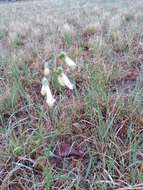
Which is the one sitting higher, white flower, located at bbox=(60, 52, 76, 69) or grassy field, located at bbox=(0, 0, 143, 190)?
white flower, located at bbox=(60, 52, 76, 69)

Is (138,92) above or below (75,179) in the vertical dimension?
above

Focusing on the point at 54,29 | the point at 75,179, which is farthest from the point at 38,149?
the point at 54,29

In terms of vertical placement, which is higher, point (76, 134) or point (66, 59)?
point (66, 59)

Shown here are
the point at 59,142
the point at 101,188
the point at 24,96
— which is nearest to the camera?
the point at 101,188

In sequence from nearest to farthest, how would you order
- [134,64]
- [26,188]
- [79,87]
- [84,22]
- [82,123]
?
[26,188] → [82,123] → [79,87] → [134,64] → [84,22]

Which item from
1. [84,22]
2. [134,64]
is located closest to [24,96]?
[134,64]

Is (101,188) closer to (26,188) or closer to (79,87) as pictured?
(26,188)

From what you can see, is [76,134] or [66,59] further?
[76,134]

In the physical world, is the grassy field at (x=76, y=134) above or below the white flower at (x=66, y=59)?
below

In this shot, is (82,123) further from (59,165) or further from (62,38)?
(62,38)

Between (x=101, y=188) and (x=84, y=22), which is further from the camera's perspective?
(x=84, y=22)
